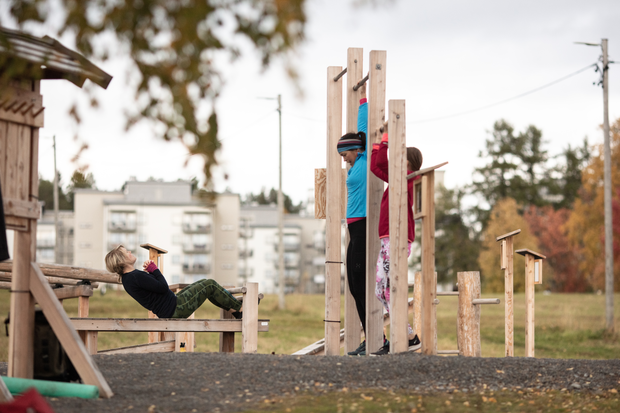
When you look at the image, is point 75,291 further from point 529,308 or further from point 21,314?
point 529,308

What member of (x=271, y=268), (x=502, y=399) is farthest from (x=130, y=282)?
(x=271, y=268)

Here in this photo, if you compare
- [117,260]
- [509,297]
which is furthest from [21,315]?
[509,297]

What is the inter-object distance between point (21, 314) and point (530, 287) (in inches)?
239

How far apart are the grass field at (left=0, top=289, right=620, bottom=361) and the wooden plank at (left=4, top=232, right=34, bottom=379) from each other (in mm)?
10660

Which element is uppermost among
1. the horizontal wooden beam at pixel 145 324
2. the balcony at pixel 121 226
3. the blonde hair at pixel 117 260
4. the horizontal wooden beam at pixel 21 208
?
the balcony at pixel 121 226

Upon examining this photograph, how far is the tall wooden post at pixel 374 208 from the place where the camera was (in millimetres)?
6832

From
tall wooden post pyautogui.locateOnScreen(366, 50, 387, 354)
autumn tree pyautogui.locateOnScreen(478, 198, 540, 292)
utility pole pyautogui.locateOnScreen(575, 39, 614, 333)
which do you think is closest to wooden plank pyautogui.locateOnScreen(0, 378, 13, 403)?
tall wooden post pyautogui.locateOnScreen(366, 50, 387, 354)

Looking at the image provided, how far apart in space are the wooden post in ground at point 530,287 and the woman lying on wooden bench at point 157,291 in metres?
3.52

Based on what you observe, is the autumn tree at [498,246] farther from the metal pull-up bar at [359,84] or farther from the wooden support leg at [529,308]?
the metal pull-up bar at [359,84]

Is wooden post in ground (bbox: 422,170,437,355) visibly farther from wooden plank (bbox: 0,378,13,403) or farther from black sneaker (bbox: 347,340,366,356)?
wooden plank (bbox: 0,378,13,403)

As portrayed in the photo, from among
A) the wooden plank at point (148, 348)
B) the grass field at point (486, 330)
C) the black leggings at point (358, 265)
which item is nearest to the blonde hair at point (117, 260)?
the wooden plank at point (148, 348)

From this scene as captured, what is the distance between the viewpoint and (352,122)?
773cm

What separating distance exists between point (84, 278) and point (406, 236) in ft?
14.1

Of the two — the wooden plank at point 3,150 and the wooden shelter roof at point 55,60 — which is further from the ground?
the wooden shelter roof at point 55,60
